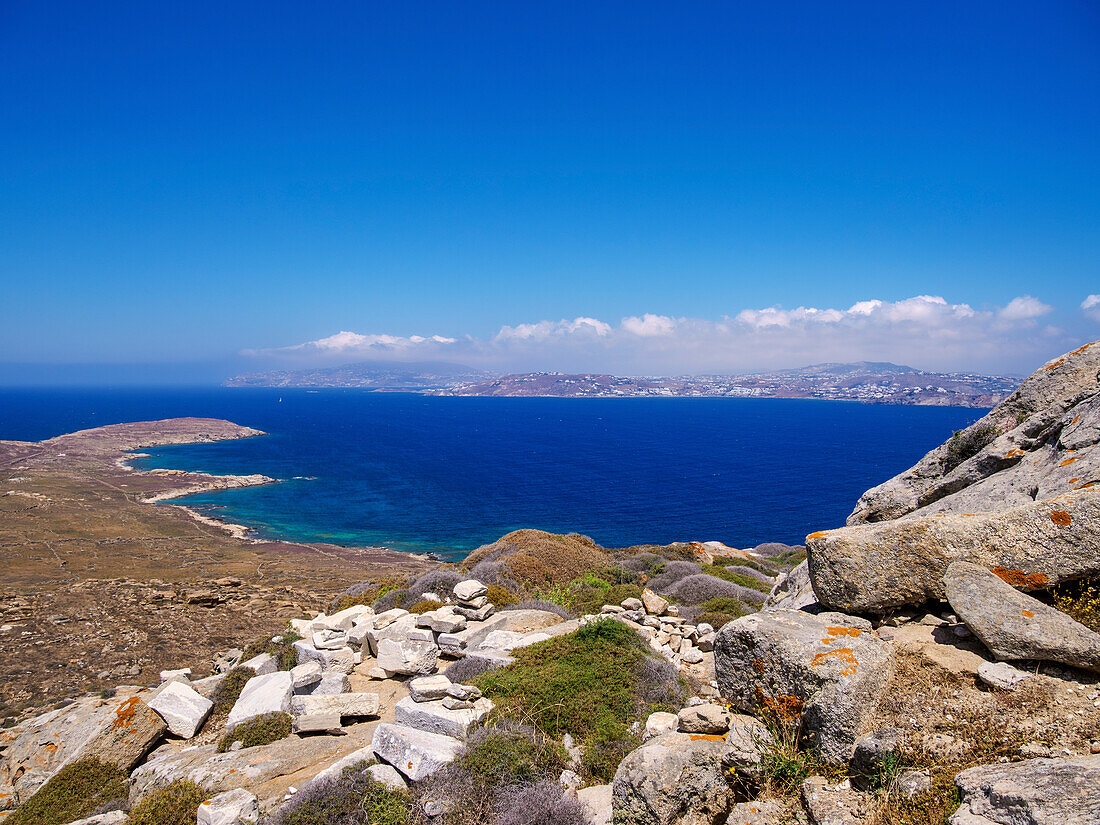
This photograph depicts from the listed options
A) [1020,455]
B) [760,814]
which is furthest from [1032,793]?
[1020,455]

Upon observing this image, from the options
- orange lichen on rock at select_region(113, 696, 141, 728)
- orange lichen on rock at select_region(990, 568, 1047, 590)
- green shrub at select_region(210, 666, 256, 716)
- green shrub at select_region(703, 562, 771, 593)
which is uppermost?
orange lichen on rock at select_region(990, 568, 1047, 590)

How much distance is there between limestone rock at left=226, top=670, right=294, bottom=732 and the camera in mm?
9438

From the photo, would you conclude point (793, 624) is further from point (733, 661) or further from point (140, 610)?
point (140, 610)

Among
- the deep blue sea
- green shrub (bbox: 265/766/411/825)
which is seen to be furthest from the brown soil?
green shrub (bbox: 265/766/411/825)

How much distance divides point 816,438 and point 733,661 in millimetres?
140589

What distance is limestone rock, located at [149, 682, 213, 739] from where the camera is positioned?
988cm

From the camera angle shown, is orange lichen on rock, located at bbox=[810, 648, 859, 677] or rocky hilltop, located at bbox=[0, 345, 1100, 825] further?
orange lichen on rock, located at bbox=[810, 648, 859, 677]

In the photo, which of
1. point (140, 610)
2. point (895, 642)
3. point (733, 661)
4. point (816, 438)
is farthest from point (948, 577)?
point (816, 438)

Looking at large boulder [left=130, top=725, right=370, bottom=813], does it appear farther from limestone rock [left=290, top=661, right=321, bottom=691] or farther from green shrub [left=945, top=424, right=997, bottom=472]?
green shrub [left=945, top=424, right=997, bottom=472]

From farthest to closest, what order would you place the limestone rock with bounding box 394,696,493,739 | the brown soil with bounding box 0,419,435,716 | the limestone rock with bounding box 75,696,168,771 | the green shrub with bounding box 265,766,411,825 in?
1. the brown soil with bounding box 0,419,435,716
2. the limestone rock with bounding box 75,696,168,771
3. the limestone rock with bounding box 394,696,493,739
4. the green shrub with bounding box 265,766,411,825

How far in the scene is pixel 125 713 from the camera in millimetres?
9766

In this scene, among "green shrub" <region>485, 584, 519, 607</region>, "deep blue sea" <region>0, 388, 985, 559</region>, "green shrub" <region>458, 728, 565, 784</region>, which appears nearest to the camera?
"green shrub" <region>458, 728, 565, 784</region>

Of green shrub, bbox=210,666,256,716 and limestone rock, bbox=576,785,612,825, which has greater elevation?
limestone rock, bbox=576,785,612,825

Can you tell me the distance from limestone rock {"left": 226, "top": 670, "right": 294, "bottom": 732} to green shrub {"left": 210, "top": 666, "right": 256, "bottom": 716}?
49 cm
